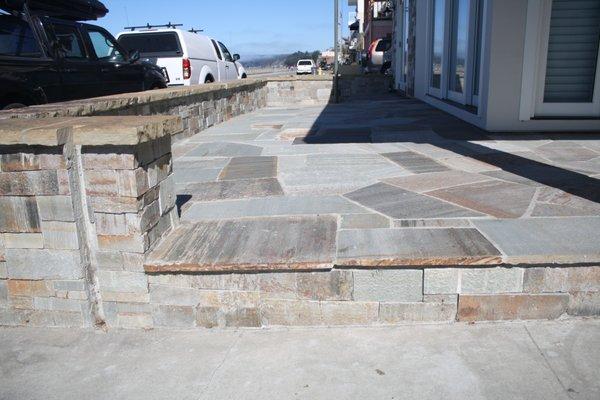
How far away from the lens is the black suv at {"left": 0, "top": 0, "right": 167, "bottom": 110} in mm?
5711

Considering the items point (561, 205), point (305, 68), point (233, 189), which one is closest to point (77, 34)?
point (233, 189)

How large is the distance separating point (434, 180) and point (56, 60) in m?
5.07

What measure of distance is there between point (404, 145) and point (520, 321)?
364 centimetres

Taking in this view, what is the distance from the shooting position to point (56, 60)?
6.49m

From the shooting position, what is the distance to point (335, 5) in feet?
43.4

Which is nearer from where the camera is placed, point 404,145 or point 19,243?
point 19,243

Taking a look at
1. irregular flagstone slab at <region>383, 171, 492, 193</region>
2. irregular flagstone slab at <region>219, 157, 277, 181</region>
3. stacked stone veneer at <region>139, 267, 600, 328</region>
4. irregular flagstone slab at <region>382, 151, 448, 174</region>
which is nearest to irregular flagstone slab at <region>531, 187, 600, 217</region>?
irregular flagstone slab at <region>383, 171, 492, 193</region>

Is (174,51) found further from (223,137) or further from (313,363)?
(313,363)

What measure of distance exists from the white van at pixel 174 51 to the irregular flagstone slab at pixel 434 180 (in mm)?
7276

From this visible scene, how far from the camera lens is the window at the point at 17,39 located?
5.83m

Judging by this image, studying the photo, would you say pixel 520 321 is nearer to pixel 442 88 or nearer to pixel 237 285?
pixel 237 285

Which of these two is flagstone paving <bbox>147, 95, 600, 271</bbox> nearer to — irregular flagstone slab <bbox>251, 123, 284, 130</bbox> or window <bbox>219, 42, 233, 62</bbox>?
irregular flagstone slab <bbox>251, 123, 284, 130</bbox>

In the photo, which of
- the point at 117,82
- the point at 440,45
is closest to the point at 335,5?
the point at 440,45

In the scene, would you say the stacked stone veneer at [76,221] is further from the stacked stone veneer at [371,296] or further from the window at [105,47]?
the window at [105,47]
